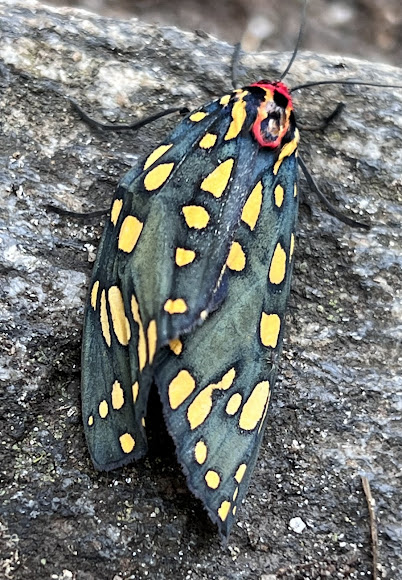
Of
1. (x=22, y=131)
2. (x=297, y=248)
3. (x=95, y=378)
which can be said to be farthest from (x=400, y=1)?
(x=95, y=378)

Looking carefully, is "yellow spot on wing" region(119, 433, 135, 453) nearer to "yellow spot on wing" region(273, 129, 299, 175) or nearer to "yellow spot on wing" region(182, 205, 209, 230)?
"yellow spot on wing" region(182, 205, 209, 230)

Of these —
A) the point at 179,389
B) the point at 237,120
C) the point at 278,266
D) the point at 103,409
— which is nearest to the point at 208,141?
the point at 237,120

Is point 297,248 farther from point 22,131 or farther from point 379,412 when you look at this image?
point 22,131

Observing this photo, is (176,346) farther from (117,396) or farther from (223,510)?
(223,510)

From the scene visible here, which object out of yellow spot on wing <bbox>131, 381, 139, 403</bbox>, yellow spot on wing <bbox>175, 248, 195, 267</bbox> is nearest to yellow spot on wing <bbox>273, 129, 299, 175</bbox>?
yellow spot on wing <bbox>175, 248, 195, 267</bbox>

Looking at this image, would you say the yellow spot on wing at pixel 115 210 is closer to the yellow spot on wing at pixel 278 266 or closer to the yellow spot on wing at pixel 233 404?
the yellow spot on wing at pixel 278 266

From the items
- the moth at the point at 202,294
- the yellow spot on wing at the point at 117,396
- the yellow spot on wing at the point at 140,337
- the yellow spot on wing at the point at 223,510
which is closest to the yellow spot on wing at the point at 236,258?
the moth at the point at 202,294

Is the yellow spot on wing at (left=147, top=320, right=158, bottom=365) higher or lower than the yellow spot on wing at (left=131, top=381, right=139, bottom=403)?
higher
